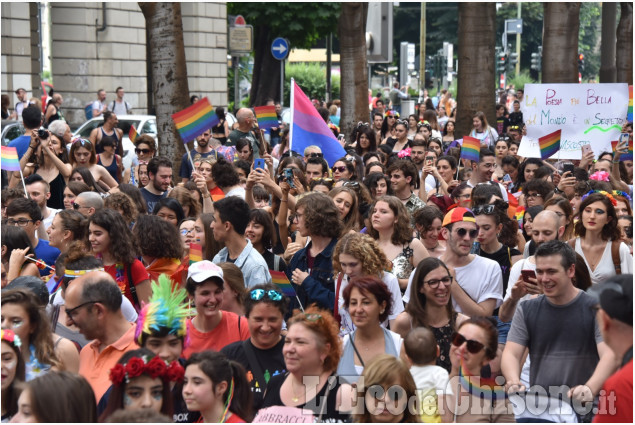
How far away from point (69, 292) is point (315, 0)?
99.5ft

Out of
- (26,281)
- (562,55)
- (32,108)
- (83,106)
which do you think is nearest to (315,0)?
(83,106)

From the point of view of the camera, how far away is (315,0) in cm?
3528

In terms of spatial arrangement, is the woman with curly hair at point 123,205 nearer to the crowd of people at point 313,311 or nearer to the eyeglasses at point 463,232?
the crowd of people at point 313,311

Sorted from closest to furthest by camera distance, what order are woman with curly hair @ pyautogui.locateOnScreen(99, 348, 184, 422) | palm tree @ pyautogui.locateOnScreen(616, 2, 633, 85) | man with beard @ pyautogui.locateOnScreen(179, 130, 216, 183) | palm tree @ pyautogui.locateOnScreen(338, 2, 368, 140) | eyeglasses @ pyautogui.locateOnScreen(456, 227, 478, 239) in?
woman with curly hair @ pyautogui.locateOnScreen(99, 348, 184, 422)
eyeglasses @ pyautogui.locateOnScreen(456, 227, 478, 239)
man with beard @ pyautogui.locateOnScreen(179, 130, 216, 183)
palm tree @ pyautogui.locateOnScreen(338, 2, 368, 140)
palm tree @ pyautogui.locateOnScreen(616, 2, 633, 85)

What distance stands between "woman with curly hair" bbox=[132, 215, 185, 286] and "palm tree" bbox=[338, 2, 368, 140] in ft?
49.2

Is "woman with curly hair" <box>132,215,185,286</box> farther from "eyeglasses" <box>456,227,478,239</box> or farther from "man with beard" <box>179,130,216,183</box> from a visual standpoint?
"man with beard" <box>179,130,216,183</box>

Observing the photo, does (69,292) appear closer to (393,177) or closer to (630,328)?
(630,328)

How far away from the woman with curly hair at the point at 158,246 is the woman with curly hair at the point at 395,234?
141 cm

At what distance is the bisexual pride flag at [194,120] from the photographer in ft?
39.1

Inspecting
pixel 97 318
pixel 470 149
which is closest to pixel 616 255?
pixel 97 318

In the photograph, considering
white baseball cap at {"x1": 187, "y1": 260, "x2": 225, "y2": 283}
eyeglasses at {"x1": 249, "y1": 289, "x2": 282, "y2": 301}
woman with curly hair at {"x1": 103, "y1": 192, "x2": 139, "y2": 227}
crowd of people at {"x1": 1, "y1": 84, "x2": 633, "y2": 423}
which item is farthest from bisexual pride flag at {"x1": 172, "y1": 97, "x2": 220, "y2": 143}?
eyeglasses at {"x1": 249, "y1": 289, "x2": 282, "y2": 301}

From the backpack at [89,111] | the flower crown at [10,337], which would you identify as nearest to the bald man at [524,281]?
the flower crown at [10,337]

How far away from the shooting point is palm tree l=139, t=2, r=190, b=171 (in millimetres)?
14391

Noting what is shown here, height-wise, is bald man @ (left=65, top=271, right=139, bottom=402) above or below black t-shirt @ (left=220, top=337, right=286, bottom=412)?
above
